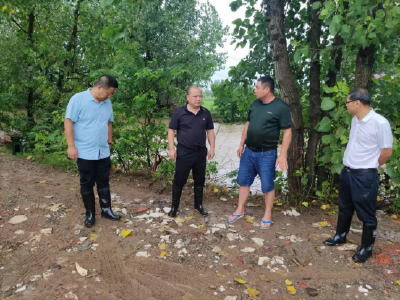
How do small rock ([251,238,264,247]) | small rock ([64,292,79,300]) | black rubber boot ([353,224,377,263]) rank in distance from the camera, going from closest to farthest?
small rock ([64,292,79,300]), black rubber boot ([353,224,377,263]), small rock ([251,238,264,247])

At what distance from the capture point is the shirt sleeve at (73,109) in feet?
11.6

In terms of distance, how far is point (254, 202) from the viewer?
5.19m

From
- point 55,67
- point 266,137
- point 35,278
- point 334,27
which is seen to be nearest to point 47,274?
point 35,278

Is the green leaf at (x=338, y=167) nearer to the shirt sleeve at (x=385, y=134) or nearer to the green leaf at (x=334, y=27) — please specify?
the shirt sleeve at (x=385, y=134)

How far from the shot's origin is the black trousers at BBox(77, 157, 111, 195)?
3.78 metres

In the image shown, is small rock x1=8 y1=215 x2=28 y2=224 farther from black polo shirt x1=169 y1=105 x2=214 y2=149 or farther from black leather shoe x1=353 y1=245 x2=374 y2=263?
black leather shoe x1=353 y1=245 x2=374 y2=263

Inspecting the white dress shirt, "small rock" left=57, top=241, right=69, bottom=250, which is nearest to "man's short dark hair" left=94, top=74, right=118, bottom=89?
"small rock" left=57, top=241, right=69, bottom=250

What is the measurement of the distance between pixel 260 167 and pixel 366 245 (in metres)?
1.40

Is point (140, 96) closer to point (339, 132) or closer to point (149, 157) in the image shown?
point (149, 157)

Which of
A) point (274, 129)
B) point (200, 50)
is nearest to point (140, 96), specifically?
point (274, 129)

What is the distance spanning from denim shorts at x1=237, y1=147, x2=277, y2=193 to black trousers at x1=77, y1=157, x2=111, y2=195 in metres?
1.73


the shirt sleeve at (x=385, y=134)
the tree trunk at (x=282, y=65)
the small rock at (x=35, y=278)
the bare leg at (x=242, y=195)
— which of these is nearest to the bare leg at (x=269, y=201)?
the bare leg at (x=242, y=195)

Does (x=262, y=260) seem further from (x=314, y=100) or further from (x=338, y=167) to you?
(x=314, y=100)

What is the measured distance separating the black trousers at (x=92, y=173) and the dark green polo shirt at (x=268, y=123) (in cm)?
184
